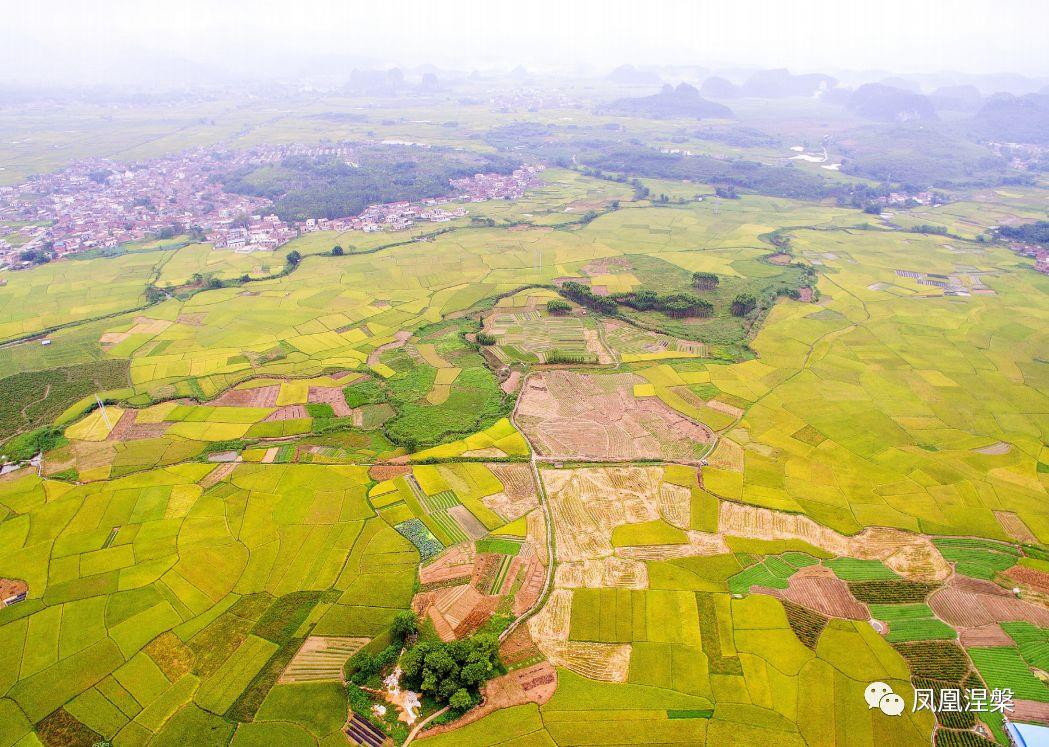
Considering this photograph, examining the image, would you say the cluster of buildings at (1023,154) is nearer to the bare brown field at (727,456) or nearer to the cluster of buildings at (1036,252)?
the cluster of buildings at (1036,252)

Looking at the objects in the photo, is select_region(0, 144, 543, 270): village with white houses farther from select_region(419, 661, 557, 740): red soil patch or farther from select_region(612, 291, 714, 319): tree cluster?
select_region(419, 661, 557, 740): red soil patch

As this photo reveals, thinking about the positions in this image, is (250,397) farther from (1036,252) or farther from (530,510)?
(1036,252)

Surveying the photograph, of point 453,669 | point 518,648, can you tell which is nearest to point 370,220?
point 518,648

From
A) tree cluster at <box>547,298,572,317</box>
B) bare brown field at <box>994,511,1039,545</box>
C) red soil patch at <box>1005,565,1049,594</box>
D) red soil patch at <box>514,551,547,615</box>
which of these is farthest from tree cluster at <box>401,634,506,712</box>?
tree cluster at <box>547,298,572,317</box>

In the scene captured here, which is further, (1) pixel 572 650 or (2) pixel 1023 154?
(2) pixel 1023 154

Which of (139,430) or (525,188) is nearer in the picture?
(139,430)

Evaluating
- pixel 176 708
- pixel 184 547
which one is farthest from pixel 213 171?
pixel 176 708

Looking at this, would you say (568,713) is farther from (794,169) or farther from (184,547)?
(794,169)
